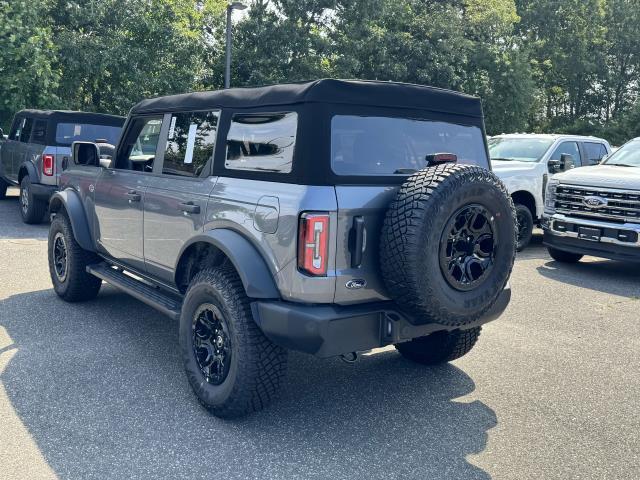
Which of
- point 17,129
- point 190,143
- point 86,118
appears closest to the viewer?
point 190,143

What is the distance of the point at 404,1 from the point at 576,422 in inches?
1070

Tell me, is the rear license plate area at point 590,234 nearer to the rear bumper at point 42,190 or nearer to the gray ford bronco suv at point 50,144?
the gray ford bronco suv at point 50,144

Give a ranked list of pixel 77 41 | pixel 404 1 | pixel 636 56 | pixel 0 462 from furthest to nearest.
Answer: pixel 636 56 → pixel 404 1 → pixel 77 41 → pixel 0 462

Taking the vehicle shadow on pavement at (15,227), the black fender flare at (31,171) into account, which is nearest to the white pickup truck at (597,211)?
the vehicle shadow on pavement at (15,227)

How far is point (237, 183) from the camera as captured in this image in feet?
12.7

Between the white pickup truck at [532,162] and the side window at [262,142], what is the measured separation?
643 cm

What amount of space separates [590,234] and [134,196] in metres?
5.84

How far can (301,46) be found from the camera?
25.9m

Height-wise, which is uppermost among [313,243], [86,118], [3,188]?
[86,118]

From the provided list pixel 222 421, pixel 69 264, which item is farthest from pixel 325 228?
pixel 69 264

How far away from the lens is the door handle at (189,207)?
13.5 ft

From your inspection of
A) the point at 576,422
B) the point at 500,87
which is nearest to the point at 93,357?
the point at 576,422

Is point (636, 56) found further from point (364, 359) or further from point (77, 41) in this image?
point (364, 359)

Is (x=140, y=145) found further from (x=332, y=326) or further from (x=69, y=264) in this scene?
(x=332, y=326)
